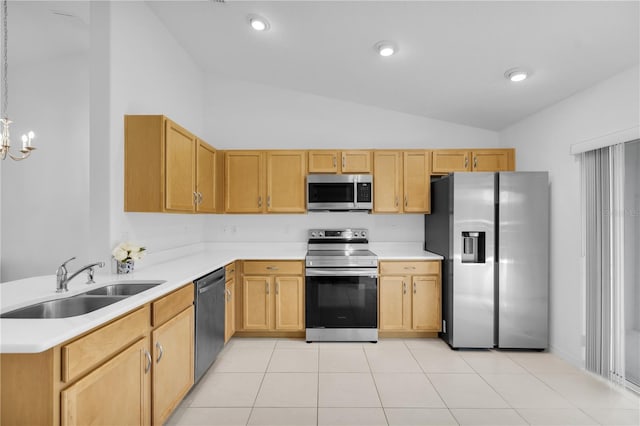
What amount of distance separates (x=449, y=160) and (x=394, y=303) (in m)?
1.82

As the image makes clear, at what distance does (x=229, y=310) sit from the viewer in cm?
325

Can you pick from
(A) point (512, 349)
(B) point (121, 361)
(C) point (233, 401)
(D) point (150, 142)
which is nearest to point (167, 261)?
(D) point (150, 142)

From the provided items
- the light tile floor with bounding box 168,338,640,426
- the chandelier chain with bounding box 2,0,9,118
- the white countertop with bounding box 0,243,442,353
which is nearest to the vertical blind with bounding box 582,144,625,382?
the light tile floor with bounding box 168,338,640,426

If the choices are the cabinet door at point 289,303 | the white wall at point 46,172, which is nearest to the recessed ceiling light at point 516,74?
the cabinet door at point 289,303

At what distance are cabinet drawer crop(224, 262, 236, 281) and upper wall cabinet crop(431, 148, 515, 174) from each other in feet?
8.42

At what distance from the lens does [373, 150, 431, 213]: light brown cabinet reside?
386cm

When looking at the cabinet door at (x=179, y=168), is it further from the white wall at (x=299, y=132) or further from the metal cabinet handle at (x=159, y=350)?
the white wall at (x=299, y=132)

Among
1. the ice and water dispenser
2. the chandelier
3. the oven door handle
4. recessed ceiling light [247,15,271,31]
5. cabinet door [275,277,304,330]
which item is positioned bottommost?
cabinet door [275,277,304,330]

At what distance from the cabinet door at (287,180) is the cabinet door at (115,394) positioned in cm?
232

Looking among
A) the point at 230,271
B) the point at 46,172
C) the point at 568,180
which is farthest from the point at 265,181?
the point at 568,180

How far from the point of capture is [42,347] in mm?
1112

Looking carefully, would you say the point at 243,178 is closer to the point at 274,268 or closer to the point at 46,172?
the point at 274,268

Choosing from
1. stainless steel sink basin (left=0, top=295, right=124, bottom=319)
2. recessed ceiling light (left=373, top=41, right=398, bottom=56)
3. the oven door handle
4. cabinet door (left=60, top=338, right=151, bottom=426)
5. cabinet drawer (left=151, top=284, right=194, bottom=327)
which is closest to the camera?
cabinet door (left=60, top=338, right=151, bottom=426)

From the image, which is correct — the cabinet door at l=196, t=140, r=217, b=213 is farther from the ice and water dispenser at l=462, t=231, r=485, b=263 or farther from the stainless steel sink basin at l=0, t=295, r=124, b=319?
the ice and water dispenser at l=462, t=231, r=485, b=263
